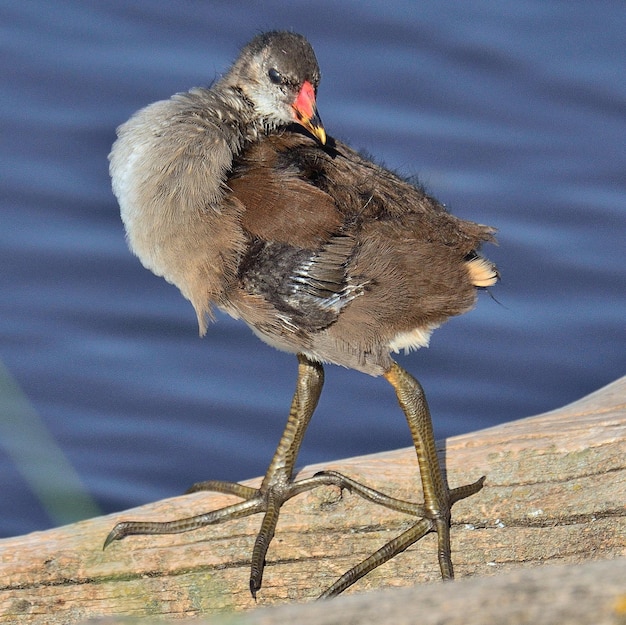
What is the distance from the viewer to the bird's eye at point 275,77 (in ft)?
11.9

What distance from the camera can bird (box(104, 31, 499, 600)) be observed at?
129 inches

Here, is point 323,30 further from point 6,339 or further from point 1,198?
point 6,339

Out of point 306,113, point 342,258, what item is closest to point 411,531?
point 342,258

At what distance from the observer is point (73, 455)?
17.2ft

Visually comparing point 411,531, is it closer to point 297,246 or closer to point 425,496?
point 425,496

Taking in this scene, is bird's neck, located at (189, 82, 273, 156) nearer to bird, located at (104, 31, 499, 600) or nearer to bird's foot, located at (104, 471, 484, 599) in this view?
→ bird, located at (104, 31, 499, 600)

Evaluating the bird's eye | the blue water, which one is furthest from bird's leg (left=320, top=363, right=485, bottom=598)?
the blue water

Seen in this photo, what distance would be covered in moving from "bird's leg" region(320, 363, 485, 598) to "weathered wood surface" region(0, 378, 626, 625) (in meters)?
0.04

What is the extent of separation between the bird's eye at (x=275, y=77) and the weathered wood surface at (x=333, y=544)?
3.82 ft

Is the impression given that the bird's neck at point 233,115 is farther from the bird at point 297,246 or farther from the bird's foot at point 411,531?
the bird's foot at point 411,531

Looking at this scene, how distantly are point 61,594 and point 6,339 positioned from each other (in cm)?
264

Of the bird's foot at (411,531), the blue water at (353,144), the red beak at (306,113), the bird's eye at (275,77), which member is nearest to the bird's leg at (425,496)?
the bird's foot at (411,531)

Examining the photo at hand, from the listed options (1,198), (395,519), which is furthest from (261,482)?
(1,198)

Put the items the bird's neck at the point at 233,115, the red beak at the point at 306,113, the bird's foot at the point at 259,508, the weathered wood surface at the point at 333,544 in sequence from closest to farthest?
1. the weathered wood surface at the point at 333,544
2. the bird's foot at the point at 259,508
3. the bird's neck at the point at 233,115
4. the red beak at the point at 306,113
